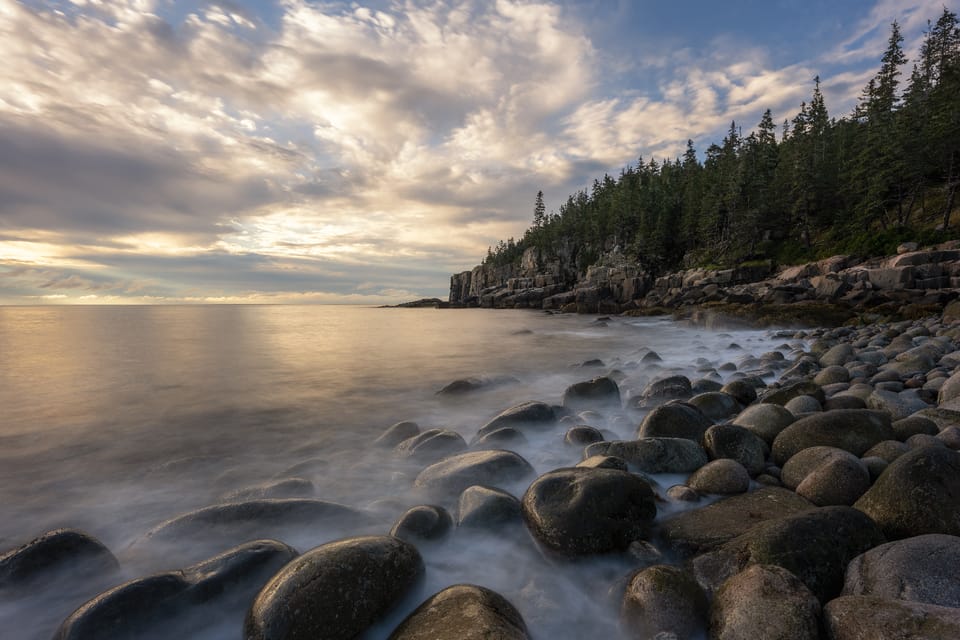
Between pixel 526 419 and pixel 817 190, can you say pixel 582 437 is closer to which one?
pixel 526 419

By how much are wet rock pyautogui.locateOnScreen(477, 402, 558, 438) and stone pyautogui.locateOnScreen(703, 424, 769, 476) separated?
8.14 feet

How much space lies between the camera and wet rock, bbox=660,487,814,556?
3201 millimetres

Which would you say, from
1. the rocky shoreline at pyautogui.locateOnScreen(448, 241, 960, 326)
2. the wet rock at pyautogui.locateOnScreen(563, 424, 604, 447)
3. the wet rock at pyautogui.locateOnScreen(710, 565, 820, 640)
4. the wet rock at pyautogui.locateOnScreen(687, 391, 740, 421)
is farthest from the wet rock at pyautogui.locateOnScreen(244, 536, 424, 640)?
the rocky shoreline at pyautogui.locateOnScreen(448, 241, 960, 326)

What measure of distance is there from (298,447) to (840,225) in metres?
54.2

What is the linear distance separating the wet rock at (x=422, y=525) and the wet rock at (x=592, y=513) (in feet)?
2.45

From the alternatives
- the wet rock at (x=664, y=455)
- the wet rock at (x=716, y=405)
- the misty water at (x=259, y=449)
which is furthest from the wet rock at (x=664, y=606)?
the wet rock at (x=716, y=405)

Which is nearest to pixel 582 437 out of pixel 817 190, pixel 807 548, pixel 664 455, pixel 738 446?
pixel 664 455

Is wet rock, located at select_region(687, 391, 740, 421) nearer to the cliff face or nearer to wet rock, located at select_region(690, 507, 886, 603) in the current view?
wet rock, located at select_region(690, 507, 886, 603)

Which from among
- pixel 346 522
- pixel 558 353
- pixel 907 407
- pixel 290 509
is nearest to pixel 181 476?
pixel 290 509

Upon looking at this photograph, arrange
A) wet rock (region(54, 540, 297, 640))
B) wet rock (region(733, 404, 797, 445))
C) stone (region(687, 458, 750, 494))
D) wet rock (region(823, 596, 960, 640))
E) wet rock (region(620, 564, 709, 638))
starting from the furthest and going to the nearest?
wet rock (region(733, 404, 797, 445))
stone (region(687, 458, 750, 494))
wet rock (region(54, 540, 297, 640))
wet rock (region(620, 564, 709, 638))
wet rock (region(823, 596, 960, 640))

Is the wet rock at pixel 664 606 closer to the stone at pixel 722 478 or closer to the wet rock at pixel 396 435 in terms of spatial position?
the stone at pixel 722 478

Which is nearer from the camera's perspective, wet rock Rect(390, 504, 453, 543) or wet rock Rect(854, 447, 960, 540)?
wet rock Rect(854, 447, 960, 540)

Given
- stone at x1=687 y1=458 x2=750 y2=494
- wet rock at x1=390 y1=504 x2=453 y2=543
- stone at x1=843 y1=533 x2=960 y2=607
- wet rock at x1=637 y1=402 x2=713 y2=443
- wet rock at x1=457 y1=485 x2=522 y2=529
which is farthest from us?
wet rock at x1=637 y1=402 x2=713 y2=443

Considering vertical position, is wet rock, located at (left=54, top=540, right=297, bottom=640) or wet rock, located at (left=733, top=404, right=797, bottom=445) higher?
wet rock, located at (left=733, top=404, right=797, bottom=445)
